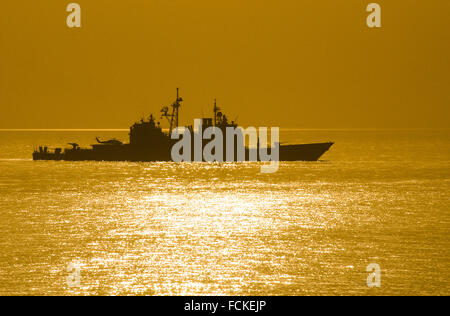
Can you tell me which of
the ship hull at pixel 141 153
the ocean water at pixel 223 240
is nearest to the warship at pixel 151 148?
the ship hull at pixel 141 153

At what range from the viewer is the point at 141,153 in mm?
128750

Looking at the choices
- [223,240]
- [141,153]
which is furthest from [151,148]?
[223,240]

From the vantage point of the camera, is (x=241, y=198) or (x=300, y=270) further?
(x=241, y=198)

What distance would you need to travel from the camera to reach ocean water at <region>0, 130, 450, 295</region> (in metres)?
30.0

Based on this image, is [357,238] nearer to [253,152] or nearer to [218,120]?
[218,120]

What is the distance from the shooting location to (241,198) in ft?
234

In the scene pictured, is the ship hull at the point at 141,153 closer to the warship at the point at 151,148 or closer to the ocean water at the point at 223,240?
the warship at the point at 151,148

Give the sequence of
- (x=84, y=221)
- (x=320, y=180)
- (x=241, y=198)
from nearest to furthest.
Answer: (x=84, y=221)
(x=241, y=198)
(x=320, y=180)

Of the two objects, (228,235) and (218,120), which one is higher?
(218,120)

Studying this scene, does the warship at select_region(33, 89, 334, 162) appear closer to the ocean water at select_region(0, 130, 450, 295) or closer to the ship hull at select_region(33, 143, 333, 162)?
the ship hull at select_region(33, 143, 333, 162)

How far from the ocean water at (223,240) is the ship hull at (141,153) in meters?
45.0

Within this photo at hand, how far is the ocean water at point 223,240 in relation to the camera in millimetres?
29953

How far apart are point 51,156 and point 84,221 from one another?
9691 centimetres

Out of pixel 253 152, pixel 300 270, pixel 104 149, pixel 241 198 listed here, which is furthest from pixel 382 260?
pixel 253 152
